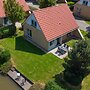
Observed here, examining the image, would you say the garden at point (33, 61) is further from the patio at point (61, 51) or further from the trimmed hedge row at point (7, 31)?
the patio at point (61, 51)

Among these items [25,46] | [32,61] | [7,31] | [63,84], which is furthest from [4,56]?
[63,84]

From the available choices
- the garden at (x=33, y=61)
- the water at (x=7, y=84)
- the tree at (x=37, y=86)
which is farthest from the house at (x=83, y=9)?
the water at (x=7, y=84)

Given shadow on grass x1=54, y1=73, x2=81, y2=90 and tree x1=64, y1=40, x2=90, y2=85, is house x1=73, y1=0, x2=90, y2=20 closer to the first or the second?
tree x1=64, y1=40, x2=90, y2=85

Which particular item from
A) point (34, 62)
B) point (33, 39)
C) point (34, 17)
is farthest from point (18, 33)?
point (34, 62)

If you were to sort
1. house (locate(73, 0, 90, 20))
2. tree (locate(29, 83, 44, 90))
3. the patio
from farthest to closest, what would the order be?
Answer: house (locate(73, 0, 90, 20)), the patio, tree (locate(29, 83, 44, 90))

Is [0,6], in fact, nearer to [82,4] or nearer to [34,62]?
[34,62]

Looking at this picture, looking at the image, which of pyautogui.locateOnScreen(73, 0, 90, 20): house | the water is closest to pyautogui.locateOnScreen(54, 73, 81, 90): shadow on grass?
the water

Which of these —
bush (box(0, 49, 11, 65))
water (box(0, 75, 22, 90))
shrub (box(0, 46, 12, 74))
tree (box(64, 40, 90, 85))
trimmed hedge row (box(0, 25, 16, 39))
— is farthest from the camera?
trimmed hedge row (box(0, 25, 16, 39))
